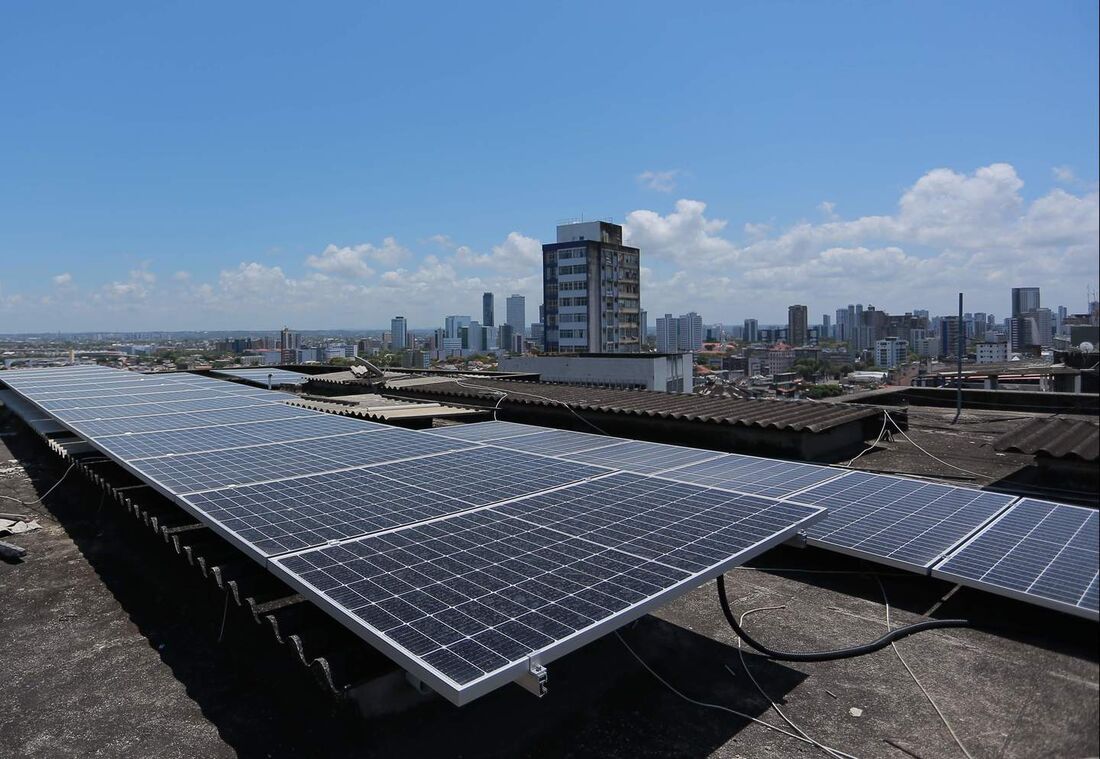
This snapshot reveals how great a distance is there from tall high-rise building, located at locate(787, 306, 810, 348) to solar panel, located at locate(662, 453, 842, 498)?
135 m

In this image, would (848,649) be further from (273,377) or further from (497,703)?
(273,377)

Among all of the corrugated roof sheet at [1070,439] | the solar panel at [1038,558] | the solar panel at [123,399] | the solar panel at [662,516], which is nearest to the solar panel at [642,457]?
the solar panel at [662,516]

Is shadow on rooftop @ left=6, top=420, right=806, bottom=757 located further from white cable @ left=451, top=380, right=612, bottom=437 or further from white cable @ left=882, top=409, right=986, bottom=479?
white cable @ left=451, top=380, right=612, bottom=437

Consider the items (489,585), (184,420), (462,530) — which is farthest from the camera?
(184,420)

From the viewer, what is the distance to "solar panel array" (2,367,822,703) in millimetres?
5434

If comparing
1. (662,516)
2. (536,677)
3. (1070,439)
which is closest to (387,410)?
(662,516)

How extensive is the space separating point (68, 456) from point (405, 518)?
41.4 feet

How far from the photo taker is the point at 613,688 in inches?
294

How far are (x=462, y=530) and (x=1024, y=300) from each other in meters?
5.89

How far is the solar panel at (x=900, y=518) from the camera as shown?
24.9ft

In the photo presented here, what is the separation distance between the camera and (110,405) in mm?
20922

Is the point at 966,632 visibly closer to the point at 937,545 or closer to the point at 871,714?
the point at 937,545

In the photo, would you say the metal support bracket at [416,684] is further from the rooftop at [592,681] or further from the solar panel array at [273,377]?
the solar panel array at [273,377]

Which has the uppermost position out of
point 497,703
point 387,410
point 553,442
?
point 387,410
